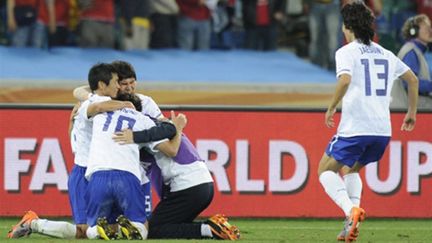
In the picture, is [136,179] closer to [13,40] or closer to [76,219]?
[76,219]

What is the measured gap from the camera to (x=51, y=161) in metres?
14.6

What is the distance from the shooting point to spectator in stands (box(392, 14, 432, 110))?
1534 cm

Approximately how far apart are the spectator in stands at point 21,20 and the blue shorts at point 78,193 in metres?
8.09

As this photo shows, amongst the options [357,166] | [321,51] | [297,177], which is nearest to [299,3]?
[321,51]

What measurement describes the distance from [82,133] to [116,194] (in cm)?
84

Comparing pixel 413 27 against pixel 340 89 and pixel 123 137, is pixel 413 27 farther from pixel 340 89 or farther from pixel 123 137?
pixel 123 137

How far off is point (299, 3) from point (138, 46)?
2.60 m

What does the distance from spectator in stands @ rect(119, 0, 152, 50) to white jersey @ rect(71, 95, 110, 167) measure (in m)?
8.69

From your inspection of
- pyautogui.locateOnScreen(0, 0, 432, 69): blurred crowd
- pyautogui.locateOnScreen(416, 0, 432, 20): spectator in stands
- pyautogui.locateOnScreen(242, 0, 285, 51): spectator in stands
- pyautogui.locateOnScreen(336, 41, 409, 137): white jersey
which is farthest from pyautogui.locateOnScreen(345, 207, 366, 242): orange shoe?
pyautogui.locateOnScreen(416, 0, 432, 20): spectator in stands

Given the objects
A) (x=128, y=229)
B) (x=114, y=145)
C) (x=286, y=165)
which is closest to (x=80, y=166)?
(x=114, y=145)

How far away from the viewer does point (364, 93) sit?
11.8 m

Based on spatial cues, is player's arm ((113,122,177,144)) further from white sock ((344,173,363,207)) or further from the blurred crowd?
the blurred crowd

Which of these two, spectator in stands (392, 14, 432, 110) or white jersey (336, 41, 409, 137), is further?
spectator in stands (392, 14, 432, 110)

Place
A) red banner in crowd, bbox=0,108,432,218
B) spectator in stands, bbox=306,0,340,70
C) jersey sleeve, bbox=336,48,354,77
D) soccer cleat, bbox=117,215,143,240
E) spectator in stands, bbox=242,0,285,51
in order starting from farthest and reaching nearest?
spectator in stands, bbox=242,0,285,51 < spectator in stands, bbox=306,0,340,70 < red banner in crowd, bbox=0,108,432,218 < jersey sleeve, bbox=336,48,354,77 < soccer cleat, bbox=117,215,143,240
